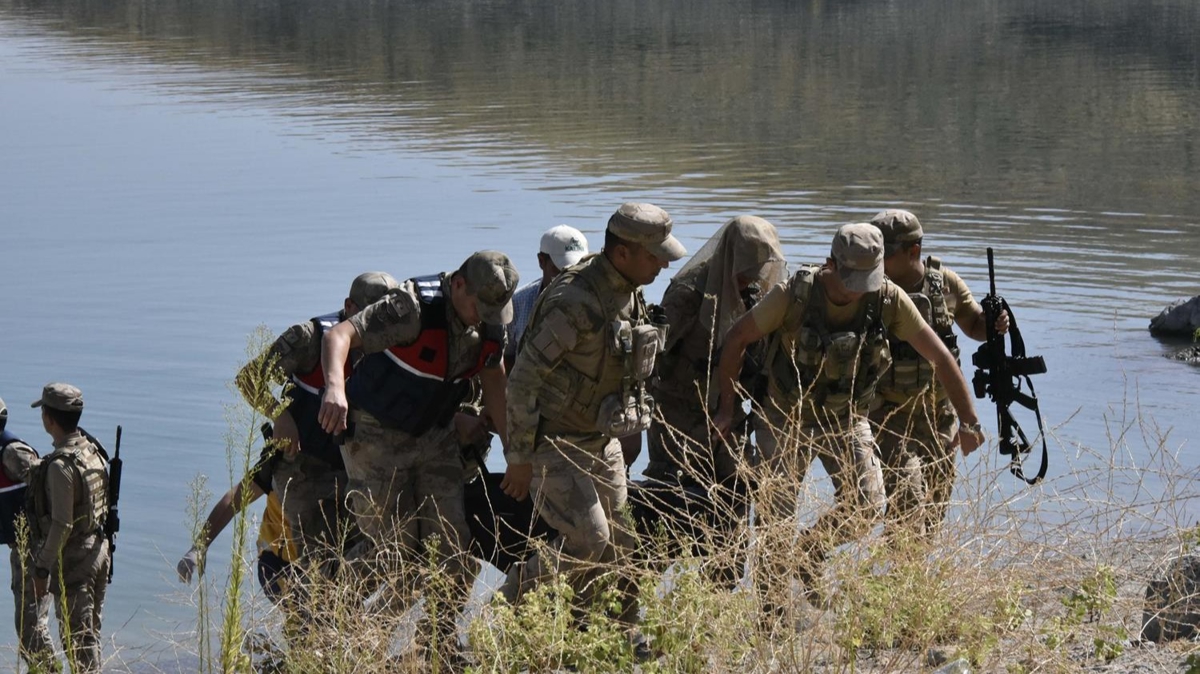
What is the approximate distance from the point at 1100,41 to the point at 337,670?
45.4 metres

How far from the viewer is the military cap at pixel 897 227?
6129 mm

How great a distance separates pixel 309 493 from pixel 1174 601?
3185 millimetres

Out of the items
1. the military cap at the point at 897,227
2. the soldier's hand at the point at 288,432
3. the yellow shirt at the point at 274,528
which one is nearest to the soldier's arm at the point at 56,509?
the yellow shirt at the point at 274,528

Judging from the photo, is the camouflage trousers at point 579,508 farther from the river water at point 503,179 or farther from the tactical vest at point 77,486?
the tactical vest at point 77,486

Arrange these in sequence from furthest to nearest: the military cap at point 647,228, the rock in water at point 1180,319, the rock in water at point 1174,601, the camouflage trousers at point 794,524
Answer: the rock in water at point 1180,319, the military cap at point 647,228, the rock in water at point 1174,601, the camouflage trousers at point 794,524

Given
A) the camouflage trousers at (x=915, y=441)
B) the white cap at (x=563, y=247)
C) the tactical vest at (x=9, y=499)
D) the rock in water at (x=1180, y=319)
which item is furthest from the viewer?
the rock in water at (x=1180, y=319)

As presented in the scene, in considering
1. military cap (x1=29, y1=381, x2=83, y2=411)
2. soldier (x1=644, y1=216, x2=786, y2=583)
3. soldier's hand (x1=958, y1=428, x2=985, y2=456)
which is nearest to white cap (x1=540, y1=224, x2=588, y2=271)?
soldier (x1=644, y1=216, x2=786, y2=583)

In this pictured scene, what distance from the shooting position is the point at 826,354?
5.79 metres

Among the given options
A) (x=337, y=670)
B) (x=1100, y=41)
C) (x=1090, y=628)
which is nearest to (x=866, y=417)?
(x=1090, y=628)

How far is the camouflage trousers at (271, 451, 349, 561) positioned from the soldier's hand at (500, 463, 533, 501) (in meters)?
0.78

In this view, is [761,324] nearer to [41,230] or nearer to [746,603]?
[746,603]

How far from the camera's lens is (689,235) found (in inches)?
688

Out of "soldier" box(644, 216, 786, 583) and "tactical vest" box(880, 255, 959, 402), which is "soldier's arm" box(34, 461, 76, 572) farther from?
"tactical vest" box(880, 255, 959, 402)

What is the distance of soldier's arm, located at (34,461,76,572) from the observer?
653 centimetres
